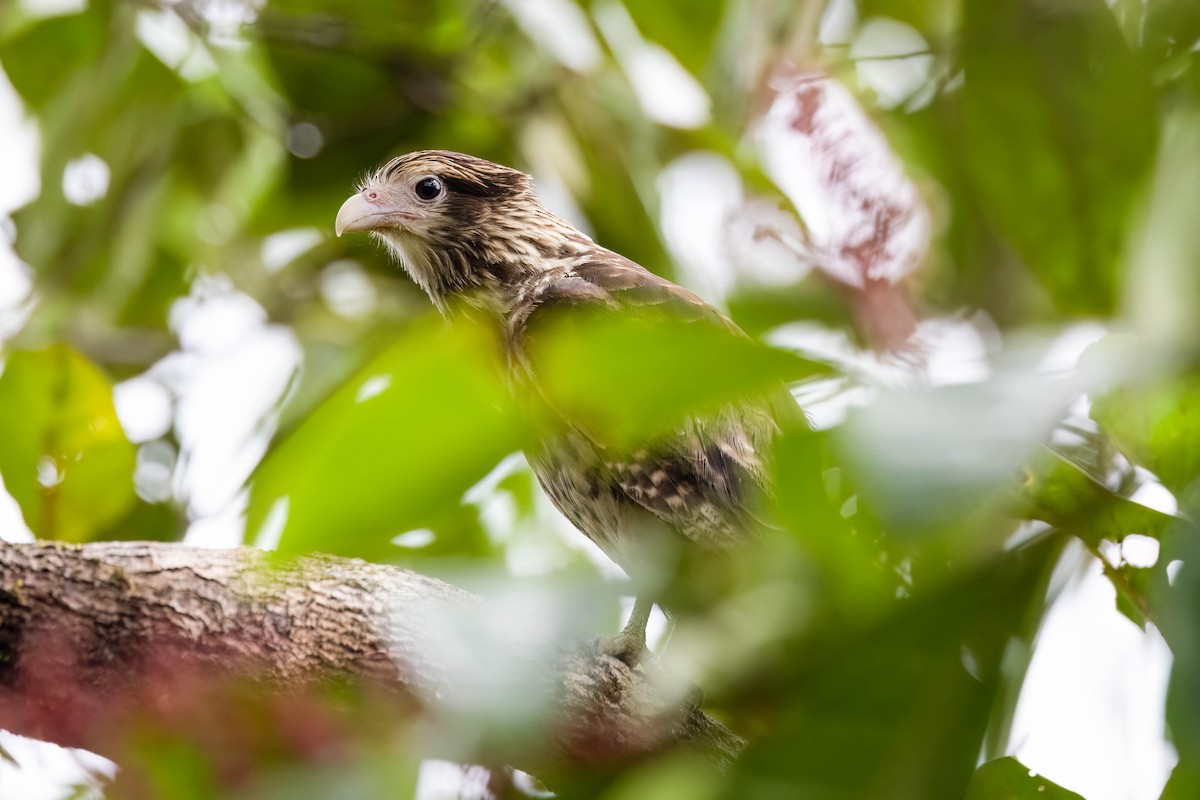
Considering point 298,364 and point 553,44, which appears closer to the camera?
point 298,364

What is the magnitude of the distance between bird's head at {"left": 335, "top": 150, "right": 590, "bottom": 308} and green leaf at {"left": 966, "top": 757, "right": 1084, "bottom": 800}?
2.23m

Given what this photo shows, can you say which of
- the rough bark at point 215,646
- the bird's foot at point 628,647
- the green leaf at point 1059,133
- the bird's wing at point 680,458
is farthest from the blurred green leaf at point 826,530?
the bird's wing at point 680,458

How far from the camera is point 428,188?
11.5ft

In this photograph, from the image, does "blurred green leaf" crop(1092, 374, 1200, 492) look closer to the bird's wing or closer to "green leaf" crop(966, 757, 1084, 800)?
"green leaf" crop(966, 757, 1084, 800)

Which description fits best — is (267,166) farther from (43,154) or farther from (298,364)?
(298,364)

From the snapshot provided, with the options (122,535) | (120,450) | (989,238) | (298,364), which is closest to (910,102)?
(989,238)

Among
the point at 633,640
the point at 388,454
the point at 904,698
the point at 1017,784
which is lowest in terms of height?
the point at 633,640

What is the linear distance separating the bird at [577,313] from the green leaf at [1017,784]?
37.0 inches

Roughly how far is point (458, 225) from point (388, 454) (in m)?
2.77

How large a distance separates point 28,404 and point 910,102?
1.71 metres

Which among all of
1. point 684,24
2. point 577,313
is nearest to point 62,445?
point 577,313

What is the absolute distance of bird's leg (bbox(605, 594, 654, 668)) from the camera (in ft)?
8.68

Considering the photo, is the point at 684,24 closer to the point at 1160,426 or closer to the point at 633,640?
the point at 633,640

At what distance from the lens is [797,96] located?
5.41 ft
